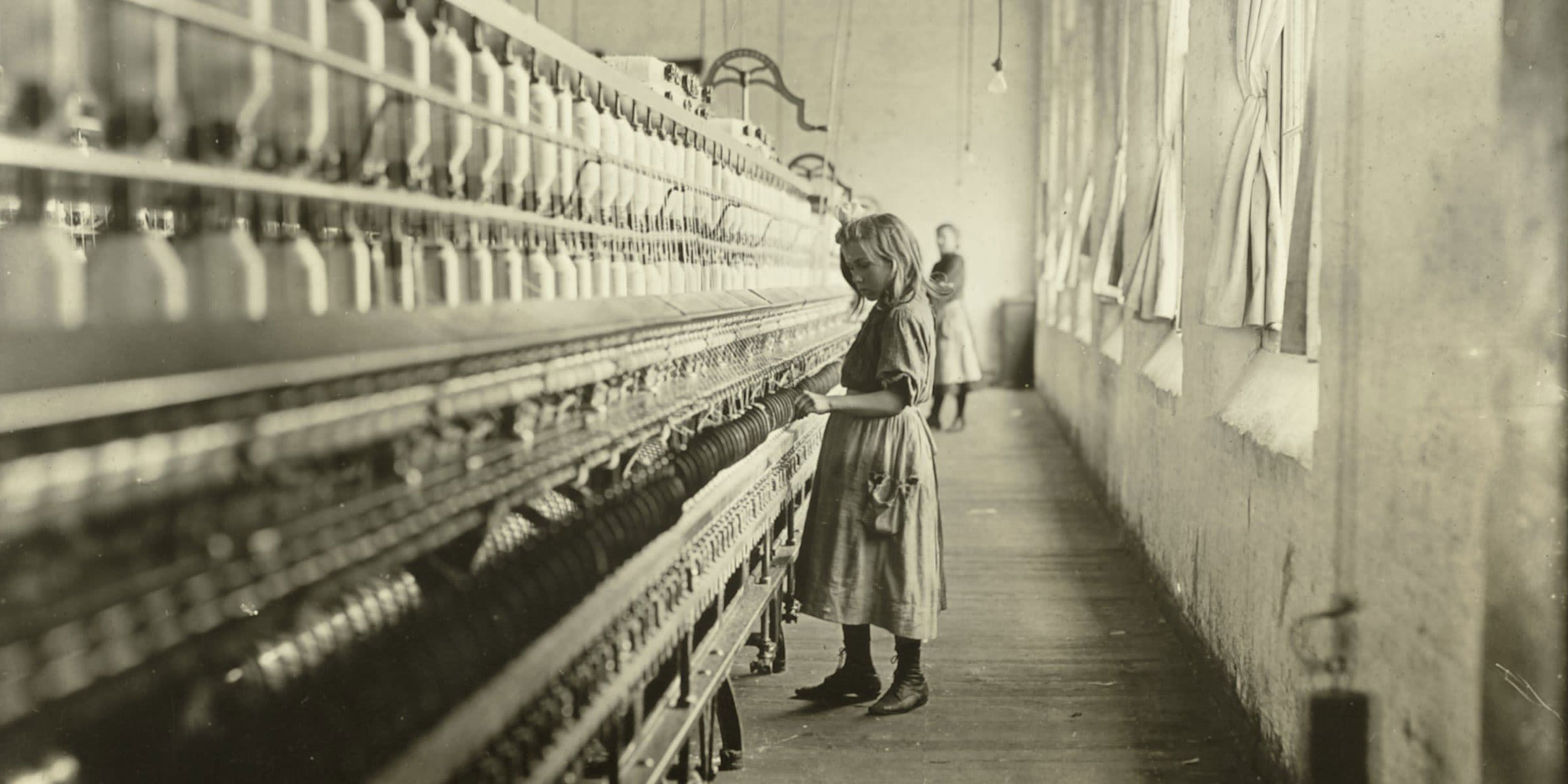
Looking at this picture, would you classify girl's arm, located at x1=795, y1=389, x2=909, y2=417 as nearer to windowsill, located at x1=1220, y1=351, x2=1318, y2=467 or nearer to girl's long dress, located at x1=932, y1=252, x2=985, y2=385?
windowsill, located at x1=1220, y1=351, x2=1318, y2=467

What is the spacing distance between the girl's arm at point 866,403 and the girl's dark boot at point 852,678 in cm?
78

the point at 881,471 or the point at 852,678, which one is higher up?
the point at 881,471

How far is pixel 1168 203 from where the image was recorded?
5.75 metres

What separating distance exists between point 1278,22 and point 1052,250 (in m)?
8.63

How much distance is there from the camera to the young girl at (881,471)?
3.54 meters

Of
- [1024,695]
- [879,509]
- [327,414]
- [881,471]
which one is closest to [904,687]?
[1024,695]

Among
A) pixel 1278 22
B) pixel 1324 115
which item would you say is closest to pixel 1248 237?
pixel 1278 22

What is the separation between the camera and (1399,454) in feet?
7.46

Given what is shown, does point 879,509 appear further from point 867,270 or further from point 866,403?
point 867,270

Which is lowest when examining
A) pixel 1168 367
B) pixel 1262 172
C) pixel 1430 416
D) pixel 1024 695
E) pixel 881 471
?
pixel 1024 695

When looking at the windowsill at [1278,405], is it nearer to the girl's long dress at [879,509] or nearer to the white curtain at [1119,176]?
the girl's long dress at [879,509]

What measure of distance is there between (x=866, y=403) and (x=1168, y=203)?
2.92 m

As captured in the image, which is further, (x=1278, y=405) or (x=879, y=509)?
(x=879, y=509)

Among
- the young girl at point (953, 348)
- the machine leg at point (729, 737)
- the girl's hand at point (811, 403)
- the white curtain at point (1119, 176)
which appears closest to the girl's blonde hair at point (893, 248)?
the girl's hand at point (811, 403)
